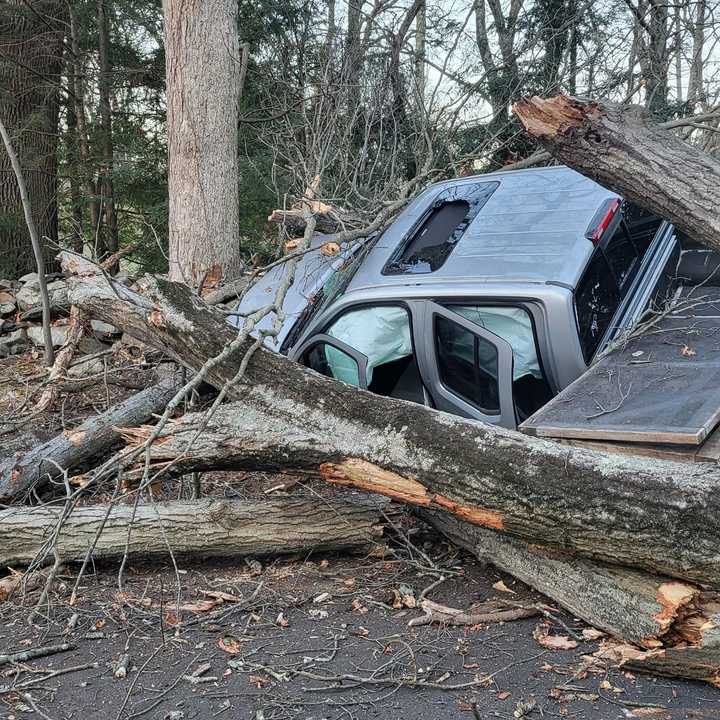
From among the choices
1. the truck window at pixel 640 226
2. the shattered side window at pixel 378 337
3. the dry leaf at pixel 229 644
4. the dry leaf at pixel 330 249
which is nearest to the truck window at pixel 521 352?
the shattered side window at pixel 378 337

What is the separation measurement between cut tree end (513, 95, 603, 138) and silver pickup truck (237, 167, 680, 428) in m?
0.89

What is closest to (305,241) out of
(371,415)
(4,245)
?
→ (371,415)

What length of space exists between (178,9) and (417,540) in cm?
635

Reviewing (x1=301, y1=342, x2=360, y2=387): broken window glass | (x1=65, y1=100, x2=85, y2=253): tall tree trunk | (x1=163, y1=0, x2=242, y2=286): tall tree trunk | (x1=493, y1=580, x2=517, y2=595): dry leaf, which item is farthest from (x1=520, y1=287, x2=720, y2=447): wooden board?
(x1=65, y1=100, x2=85, y2=253): tall tree trunk

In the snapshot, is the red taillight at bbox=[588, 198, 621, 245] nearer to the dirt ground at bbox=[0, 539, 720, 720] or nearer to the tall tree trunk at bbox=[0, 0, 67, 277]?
the dirt ground at bbox=[0, 539, 720, 720]

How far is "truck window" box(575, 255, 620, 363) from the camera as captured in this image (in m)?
4.62

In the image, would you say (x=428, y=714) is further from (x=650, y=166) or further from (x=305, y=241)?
(x=305, y=241)

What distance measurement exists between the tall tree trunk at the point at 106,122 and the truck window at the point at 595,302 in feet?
29.3

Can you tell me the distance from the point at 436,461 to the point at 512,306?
1451mm

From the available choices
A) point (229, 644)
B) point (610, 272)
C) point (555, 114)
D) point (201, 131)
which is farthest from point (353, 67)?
point (229, 644)

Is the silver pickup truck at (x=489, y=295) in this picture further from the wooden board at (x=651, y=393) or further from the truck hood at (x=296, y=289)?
the wooden board at (x=651, y=393)

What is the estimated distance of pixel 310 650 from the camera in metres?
3.29

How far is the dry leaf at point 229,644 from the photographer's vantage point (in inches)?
131

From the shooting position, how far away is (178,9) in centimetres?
789
